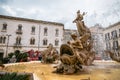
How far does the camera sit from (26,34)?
3709 centimetres

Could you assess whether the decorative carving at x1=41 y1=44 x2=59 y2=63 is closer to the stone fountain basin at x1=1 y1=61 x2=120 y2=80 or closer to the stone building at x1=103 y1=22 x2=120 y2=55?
the stone fountain basin at x1=1 y1=61 x2=120 y2=80

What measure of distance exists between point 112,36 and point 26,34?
27.5m

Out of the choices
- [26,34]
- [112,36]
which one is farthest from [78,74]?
[112,36]

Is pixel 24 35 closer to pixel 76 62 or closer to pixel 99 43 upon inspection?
pixel 99 43

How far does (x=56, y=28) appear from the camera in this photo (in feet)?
131

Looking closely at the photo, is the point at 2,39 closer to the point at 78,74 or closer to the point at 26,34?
the point at 26,34

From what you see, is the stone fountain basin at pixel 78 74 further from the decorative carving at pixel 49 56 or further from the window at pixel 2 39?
the window at pixel 2 39

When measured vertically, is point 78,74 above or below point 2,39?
below

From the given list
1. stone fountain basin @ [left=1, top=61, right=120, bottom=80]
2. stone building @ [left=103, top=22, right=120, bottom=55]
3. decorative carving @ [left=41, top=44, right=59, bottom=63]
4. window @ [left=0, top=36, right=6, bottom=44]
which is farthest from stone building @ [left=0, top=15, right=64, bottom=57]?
stone fountain basin @ [left=1, top=61, right=120, bottom=80]

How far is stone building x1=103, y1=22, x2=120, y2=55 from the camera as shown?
42.3 meters

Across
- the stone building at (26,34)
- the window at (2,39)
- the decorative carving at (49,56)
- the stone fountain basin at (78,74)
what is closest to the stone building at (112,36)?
the stone building at (26,34)

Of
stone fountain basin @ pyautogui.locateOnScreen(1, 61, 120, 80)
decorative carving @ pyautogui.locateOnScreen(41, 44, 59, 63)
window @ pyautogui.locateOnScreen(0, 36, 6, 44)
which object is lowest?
stone fountain basin @ pyautogui.locateOnScreen(1, 61, 120, 80)

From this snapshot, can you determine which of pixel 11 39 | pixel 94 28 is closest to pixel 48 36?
pixel 11 39

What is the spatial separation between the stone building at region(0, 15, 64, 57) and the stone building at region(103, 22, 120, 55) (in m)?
17.0
